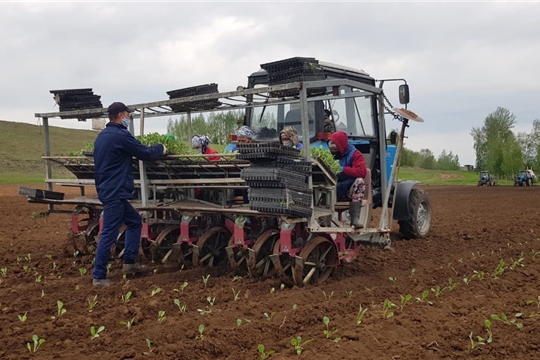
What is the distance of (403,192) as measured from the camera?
9703 millimetres

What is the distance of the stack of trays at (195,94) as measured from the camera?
7848 mm

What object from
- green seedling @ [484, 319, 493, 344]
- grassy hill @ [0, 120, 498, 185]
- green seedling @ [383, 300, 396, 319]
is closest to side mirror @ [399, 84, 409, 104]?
green seedling @ [383, 300, 396, 319]

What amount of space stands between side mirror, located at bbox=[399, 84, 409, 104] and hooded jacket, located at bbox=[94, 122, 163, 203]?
3.94m

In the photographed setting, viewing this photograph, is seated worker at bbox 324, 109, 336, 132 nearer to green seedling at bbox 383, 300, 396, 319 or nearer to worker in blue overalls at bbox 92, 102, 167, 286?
worker in blue overalls at bbox 92, 102, 167, 286

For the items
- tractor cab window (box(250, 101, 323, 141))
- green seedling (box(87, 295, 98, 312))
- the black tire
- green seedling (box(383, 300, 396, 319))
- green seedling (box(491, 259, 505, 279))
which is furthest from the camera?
the black tire

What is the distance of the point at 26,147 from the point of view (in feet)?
163

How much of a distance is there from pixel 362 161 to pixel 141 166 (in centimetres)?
295

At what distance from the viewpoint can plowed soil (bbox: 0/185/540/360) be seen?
404cm

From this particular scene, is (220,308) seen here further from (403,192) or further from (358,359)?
(403,192)

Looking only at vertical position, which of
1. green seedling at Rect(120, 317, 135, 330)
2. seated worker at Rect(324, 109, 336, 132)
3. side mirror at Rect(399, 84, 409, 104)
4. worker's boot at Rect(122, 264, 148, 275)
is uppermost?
side mirror at Rect(399, 84, 409, 104)

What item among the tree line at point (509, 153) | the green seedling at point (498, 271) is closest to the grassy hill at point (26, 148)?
the tree line at point (509, 153)

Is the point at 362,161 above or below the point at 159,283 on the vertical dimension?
above

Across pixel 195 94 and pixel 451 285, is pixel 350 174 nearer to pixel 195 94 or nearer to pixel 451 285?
pixel 451 285

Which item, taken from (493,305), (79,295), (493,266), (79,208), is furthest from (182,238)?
(493,266)
